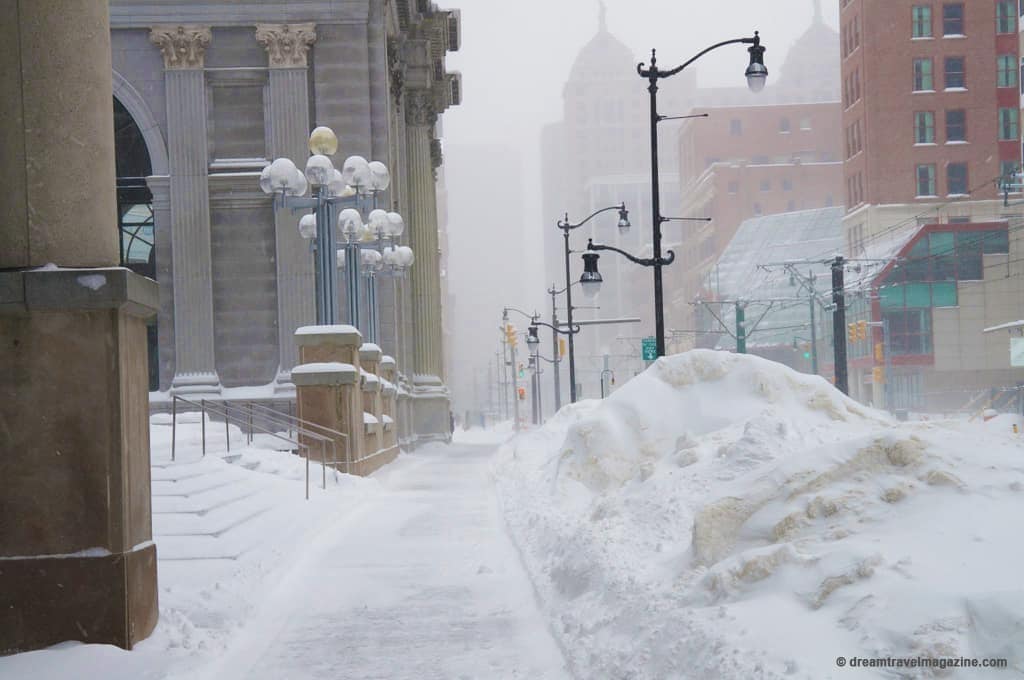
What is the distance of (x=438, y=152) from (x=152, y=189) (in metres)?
39.8

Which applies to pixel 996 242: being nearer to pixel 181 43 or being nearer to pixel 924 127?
pixel 924 127

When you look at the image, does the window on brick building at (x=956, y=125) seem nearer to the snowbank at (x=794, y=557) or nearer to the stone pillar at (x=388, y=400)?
the stone pillar at (x=388, y=400)

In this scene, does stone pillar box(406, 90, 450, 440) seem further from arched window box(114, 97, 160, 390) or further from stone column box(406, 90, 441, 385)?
arched window box(114, 97, 160, 390)

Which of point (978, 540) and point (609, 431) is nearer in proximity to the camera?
point (978, 540)

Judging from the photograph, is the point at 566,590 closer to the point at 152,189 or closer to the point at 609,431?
the point at 609,431

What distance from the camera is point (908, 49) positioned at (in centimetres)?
8900

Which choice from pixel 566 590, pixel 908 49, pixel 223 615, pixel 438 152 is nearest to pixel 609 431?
pixel 566 590

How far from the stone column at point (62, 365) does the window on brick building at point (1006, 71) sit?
291 feet

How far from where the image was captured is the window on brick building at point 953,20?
89625mm

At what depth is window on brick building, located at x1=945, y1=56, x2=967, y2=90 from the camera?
89.9m

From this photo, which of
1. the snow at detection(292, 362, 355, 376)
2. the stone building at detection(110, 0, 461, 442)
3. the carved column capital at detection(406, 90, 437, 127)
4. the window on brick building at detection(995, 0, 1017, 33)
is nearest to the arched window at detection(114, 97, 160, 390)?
the stone building at detection(110, 0, 461, 442)

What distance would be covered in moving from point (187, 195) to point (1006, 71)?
68426 mm

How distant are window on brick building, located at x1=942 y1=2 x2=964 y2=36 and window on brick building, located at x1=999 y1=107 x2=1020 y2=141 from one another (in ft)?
20.4

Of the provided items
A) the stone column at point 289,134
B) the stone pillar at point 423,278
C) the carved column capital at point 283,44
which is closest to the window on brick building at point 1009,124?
the stone pillar at point 423,278
